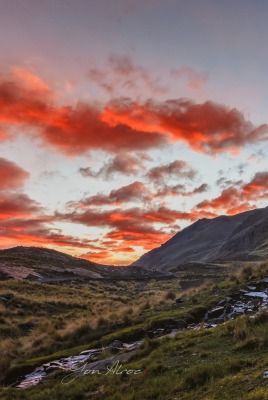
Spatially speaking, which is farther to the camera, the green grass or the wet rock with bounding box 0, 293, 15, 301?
the wet rock with bounding box 0, 293, 15, 301

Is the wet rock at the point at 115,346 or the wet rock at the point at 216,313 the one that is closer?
the wet rock at the point at 115,346

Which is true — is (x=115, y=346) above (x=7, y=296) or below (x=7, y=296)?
below

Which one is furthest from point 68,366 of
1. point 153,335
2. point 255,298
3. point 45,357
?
point 255,298

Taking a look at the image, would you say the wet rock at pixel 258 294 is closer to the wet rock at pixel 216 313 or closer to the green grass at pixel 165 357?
the green grass at pixel 165 357

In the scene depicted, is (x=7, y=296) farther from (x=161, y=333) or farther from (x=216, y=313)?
(x=216, y=313)

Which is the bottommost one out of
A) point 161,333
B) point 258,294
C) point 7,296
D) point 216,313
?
point 161,333

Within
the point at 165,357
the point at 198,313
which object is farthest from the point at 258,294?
the point at 165,357

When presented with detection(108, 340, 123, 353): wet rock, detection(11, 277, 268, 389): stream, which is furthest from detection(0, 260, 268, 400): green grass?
A: detection(108, 340, 123, 353): wet rock

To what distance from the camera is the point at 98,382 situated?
52.1ft

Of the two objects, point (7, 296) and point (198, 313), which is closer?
point (198, 313)

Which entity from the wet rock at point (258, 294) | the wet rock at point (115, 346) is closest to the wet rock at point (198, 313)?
the wet rock at point (258, 294)

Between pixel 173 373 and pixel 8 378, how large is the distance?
1034cm

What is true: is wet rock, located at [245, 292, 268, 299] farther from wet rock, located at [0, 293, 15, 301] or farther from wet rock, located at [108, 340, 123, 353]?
wet rock, located at [0, 293, 15, 301]

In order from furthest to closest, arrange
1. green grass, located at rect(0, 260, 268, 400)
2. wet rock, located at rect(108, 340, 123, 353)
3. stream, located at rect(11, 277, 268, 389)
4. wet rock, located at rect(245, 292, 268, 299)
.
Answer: wet rock, located at rect(245, 292, 268, 299) < wet rock, located at rect(108, 340, 123, 353) < stream, located at rect(11, 277, 268, 389) < green grass, located at rect(0, 260, 268, 400)
